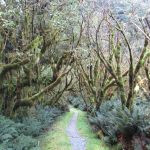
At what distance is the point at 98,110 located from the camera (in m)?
24.4

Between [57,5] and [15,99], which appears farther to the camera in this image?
[15,99]

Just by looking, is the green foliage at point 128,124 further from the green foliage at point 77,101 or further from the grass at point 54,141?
the green foliage at point 77,101

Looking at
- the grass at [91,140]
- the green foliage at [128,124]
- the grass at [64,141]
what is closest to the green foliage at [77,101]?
the grass at [91,140]

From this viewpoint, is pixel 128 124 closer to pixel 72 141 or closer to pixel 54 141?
pixel 72 141

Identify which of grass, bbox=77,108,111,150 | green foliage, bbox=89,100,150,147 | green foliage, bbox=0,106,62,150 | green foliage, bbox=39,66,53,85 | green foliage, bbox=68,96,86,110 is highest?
green foliage, bbox=39,66,53,85

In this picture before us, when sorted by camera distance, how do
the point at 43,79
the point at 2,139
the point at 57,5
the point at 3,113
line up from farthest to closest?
the point at 43,79 → the point at 3,113 → the point at 57,5 → the point at 2,139

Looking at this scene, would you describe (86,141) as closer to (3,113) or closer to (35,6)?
(3,113)

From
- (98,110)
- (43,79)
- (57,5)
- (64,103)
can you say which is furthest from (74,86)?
(57,5)

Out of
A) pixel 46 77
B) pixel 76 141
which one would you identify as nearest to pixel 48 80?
pixel 46 77

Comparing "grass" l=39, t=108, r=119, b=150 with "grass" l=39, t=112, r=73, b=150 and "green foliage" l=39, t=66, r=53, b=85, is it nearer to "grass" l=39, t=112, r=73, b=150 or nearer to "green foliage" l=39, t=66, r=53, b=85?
"grass" l=39, t=112, r=73, b=150

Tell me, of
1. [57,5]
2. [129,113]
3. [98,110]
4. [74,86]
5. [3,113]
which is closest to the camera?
[129,113]

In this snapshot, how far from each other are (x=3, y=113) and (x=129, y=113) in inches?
286

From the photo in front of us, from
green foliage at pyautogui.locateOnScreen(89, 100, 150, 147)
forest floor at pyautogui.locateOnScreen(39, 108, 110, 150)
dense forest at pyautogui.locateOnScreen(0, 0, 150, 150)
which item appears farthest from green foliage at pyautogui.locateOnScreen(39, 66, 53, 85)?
green foliage at pyautogui.locateOnScreen(89, 100, 150, 147)

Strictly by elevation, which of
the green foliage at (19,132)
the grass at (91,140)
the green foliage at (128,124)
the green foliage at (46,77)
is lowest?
the grass at (91,140)
